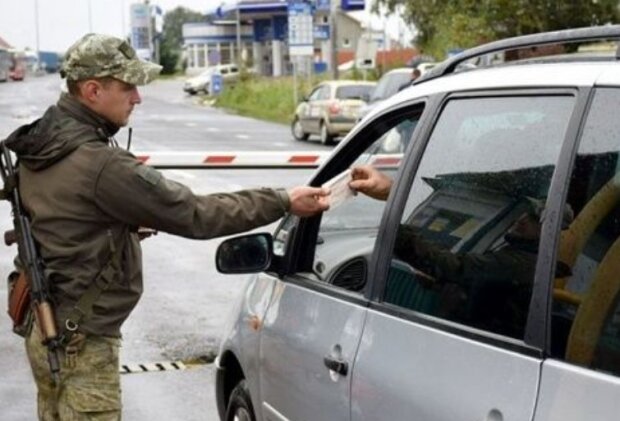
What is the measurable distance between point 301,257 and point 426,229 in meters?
0.94

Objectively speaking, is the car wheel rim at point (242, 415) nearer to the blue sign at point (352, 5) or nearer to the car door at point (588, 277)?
the car door at point (588, 277)

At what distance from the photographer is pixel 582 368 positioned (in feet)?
8.21

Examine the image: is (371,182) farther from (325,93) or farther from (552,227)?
(325,93)

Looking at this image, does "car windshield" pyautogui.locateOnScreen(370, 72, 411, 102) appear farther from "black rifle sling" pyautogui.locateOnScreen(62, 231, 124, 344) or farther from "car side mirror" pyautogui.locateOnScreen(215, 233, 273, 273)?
"black rifle sling" pyautogui.locateOnScreen(62, 231, 124, 344)

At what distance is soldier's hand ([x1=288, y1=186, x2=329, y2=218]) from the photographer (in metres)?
3.88

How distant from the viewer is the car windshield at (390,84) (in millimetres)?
26594

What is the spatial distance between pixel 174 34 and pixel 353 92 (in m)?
120

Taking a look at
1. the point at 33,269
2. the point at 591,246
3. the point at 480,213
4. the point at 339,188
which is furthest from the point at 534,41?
the point at 33,269

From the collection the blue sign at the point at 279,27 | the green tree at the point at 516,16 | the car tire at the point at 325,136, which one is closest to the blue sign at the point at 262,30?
the blue sign at the point at 279,27

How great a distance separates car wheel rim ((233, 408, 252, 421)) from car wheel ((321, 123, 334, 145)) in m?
23.9

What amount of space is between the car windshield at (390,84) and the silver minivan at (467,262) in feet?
73.7

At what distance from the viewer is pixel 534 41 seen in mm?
3154

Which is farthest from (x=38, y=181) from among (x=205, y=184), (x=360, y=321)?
(x=205, y=184)

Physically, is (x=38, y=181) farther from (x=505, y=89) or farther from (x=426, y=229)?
(x=505, y=89)
